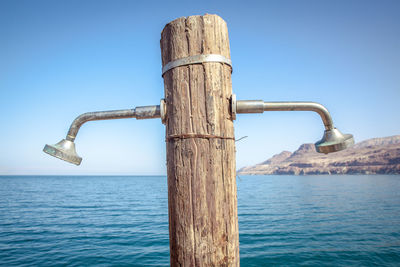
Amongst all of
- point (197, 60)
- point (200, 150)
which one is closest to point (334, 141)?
point (200, 150)

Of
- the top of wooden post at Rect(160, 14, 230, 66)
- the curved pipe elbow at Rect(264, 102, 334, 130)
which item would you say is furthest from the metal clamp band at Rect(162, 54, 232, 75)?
the curved pipe elbow at Rect(264, 102, 334, 130)

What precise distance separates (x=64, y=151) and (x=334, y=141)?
8.18ft

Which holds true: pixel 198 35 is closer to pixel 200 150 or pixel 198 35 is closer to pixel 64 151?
pixel 200 150

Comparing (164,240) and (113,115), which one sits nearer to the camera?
(113,115)

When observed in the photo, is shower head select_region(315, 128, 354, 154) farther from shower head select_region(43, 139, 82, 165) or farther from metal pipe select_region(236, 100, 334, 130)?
shower head select_region(43, 139, 82, 165)

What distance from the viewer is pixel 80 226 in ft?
76.3

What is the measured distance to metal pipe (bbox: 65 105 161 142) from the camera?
7.06ft

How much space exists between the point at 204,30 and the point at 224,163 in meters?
1.09

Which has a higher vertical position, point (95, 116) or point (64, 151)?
point (95, 116)

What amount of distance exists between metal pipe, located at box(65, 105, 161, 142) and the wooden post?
0.60 ft

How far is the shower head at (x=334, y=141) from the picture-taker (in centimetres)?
219

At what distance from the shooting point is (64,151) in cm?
229

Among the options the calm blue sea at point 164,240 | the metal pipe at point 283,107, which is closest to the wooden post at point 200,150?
the metal pipe at point 283,107

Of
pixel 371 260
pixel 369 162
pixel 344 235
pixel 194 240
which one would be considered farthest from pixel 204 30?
pixel 369 162
